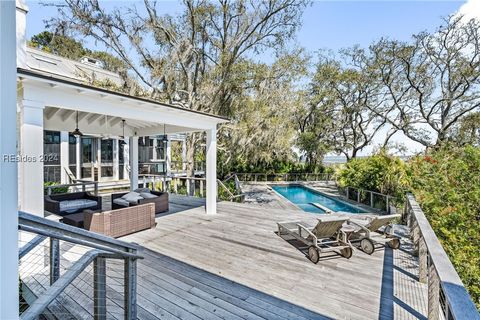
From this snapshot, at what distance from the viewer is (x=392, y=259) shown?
441cm

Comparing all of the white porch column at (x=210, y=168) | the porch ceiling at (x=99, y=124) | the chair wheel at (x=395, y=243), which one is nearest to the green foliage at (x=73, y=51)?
the porch ceiling at (x=99, y=124)

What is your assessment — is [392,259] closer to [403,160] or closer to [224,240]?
[224,240]

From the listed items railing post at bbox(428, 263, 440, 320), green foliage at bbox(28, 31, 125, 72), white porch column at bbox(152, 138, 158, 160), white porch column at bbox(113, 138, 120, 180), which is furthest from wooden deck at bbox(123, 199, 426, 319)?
green foliage at bbox(28, 31, 125, 72)

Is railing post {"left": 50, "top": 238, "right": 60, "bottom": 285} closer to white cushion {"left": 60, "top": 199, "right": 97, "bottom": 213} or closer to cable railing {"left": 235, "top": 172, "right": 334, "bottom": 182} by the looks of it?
white cushion {"left": 60, "top": 199, "right": 97, "bottom": 213}

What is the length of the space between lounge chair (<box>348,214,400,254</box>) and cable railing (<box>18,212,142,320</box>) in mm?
4211

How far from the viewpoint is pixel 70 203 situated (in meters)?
6.58

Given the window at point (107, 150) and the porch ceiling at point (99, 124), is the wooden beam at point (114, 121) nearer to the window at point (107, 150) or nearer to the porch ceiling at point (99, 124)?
the porch ceiling at point (99, 124)

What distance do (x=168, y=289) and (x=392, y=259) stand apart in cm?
383

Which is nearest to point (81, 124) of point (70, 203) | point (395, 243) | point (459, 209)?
point (70, 203)

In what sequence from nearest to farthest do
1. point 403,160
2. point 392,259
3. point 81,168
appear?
1. point 392,259
2. point 403,160
3. point 81,168

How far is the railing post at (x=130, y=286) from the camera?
1981mm

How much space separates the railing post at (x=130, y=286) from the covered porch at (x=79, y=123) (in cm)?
229

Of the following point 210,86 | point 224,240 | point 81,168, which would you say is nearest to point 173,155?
point 81,168

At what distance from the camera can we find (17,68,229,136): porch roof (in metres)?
3.93
